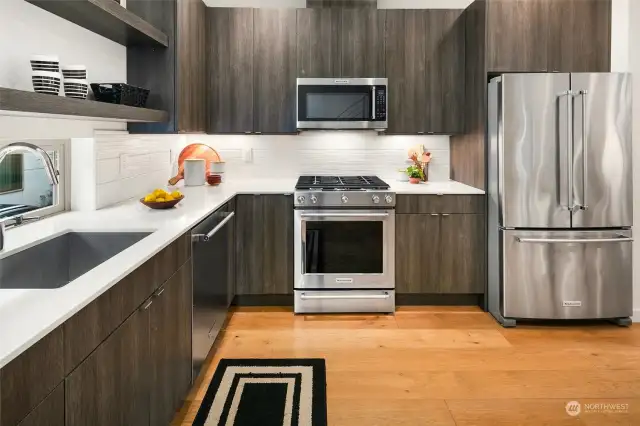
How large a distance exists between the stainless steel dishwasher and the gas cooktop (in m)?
0.63

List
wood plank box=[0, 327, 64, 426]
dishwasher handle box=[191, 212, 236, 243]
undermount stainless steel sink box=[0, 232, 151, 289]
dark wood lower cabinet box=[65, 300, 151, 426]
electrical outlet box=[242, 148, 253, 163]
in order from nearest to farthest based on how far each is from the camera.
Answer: wood plank box=[0, 327, 64, 426]
dark wood lower cabinet box=[65, 300, 151, 426]
undermount stainless steel sink box=[0, 232, 151, 289]
dishwasher handle box=[191, 212, 236, 243]
electrical outlet box=[242, 148, 253, 163]

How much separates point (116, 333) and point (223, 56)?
3.12 m

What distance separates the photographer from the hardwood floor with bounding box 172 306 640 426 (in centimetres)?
263

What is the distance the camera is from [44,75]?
2.18 metres

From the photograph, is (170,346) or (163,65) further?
(163,65)

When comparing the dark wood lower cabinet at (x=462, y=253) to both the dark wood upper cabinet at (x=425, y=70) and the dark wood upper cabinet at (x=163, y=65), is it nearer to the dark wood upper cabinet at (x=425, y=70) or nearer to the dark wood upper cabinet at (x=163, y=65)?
the dark wood upper cabinet at (x=425, y=70)

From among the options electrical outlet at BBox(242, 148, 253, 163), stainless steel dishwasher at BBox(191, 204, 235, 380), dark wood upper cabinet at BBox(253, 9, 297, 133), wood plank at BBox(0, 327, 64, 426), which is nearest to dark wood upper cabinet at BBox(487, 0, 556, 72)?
dark wood upper cabinet at BBox(253, 9, 297, 133)

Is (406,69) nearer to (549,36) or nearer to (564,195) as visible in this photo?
(549,36)

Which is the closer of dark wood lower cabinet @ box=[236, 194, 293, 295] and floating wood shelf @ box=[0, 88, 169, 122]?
floating wood shelf @ box=[0, 88, 169, 122]

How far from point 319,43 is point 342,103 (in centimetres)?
50

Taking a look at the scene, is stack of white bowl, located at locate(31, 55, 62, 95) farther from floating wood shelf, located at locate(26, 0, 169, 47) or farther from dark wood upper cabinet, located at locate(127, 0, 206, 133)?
dark wood upper cabinet, located at locate(127, 0, 206, 133)

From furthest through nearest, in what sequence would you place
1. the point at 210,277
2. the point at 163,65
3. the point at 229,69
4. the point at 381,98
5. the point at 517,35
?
the point at 229,69, the point at 381,98, the point at 517,35, the point at 163,65, the point at 210,277

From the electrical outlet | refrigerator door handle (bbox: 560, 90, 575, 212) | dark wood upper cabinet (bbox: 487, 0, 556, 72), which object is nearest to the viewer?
refrigerator door handle (bbox: 560, 90, 575, 212)

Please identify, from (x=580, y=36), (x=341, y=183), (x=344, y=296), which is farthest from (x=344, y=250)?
(x=580, y=36)
